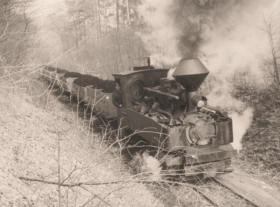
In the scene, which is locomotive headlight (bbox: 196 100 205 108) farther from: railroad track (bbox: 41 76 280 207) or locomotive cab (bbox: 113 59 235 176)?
railroad track (bbox: 41 76 280 207)

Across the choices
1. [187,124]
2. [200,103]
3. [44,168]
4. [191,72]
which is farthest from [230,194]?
[44,168]

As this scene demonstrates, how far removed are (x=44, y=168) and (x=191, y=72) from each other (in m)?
3.99

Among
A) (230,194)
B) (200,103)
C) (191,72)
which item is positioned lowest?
(230,194)

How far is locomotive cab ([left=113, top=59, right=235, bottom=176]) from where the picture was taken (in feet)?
24.6

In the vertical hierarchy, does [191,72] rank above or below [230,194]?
above

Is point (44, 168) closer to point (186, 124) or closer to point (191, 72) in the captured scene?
point (186, 124)

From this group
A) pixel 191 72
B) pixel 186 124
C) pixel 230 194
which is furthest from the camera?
pixel 186 124

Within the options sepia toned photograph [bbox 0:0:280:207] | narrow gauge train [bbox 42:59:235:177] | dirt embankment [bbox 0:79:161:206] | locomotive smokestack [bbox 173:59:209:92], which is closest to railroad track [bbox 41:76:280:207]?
sepia toned photograph [bbox 0:0:280:207]

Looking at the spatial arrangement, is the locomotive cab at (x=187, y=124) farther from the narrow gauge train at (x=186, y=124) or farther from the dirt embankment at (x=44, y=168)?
the dirt embankment at (x=44, y=168)

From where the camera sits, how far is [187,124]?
7691 mm

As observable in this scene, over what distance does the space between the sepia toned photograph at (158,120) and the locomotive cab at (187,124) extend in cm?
3

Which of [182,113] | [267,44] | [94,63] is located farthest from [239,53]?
[94,63]

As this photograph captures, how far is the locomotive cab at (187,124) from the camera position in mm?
7512

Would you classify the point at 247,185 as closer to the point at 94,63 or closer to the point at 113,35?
the point at 94,63
